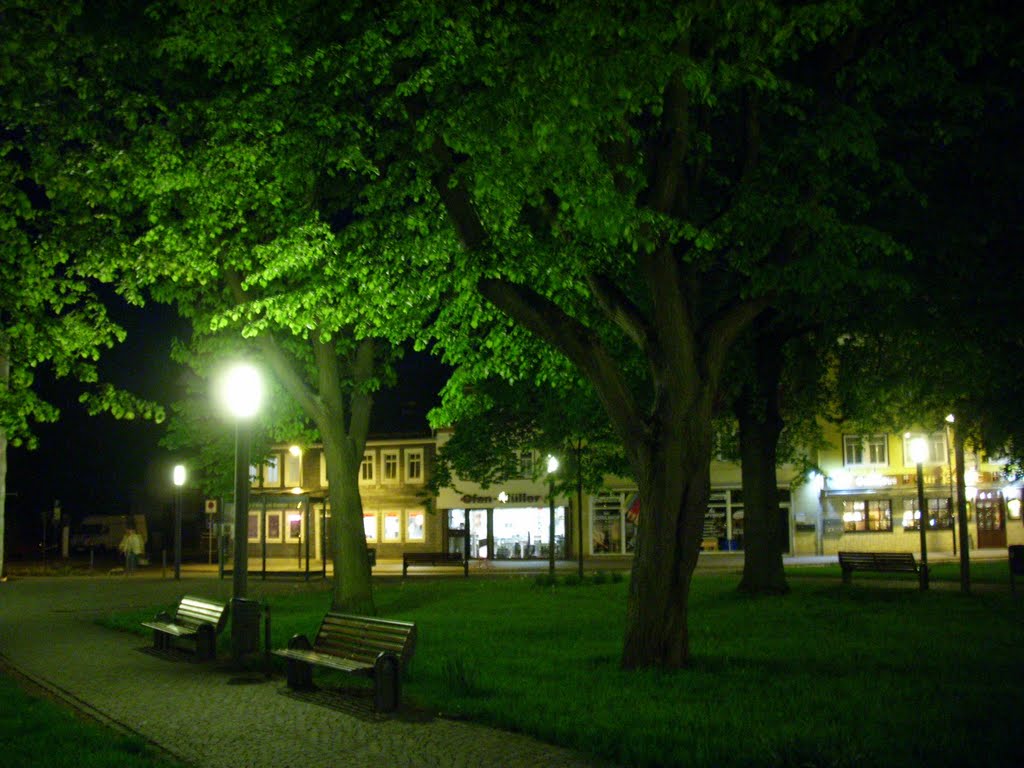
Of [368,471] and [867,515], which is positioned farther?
[368,471]

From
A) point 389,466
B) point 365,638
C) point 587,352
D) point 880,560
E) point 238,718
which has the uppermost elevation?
point 389,466

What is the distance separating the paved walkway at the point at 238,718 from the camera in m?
8.66

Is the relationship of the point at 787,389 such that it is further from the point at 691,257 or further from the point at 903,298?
the point at 691,257

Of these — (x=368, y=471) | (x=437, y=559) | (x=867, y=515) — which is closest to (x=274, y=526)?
(x=368, y=471)

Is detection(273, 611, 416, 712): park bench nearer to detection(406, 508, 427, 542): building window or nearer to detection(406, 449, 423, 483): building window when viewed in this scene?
detection(406, 508, 427, 542): building window

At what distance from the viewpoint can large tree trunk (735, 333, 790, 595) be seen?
2389 centimetres

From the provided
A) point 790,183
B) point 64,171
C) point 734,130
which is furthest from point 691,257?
point 64,171

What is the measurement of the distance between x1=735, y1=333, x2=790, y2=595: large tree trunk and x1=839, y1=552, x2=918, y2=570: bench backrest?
410 centimetres

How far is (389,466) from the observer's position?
188 feet

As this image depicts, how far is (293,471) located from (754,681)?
50.4m

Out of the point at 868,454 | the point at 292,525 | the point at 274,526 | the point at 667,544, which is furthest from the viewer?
the point at 274,526

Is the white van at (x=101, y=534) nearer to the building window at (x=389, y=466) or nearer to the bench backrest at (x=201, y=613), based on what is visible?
the building window at (x=389, y=466)

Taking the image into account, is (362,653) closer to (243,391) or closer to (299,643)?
(299,643)

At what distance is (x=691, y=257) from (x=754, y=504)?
469 inches
